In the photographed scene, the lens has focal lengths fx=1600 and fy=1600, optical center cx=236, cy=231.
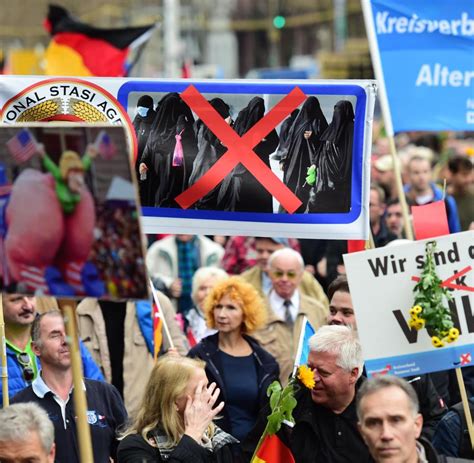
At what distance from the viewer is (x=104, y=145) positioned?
18.2ft

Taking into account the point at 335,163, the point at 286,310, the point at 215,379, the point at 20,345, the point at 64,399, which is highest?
the point at 335,163

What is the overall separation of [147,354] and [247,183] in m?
2.19

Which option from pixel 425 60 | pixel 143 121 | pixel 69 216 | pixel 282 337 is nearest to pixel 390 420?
Answer: pixel 69 216

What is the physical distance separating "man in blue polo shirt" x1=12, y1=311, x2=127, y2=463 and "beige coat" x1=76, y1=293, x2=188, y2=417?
6.44ft

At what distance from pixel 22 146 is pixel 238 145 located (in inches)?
91.5

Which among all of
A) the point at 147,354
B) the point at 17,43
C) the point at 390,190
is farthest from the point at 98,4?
the point at 147,354

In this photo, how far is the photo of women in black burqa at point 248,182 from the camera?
780cm

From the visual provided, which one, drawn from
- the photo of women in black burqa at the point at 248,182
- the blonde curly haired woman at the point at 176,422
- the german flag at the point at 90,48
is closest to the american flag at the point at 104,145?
the blonde curly haired woman at the point at 176,422

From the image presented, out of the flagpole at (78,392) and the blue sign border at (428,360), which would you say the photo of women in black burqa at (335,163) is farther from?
the flagpole at (78,392)

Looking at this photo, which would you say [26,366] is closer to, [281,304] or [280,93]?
[280,93]

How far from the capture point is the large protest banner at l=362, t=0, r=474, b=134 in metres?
9.97

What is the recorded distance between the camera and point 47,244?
5695 millimetres

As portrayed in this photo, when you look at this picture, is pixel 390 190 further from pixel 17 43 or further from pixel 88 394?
pixel 17 43

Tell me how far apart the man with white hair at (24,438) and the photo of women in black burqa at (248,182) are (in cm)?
200
